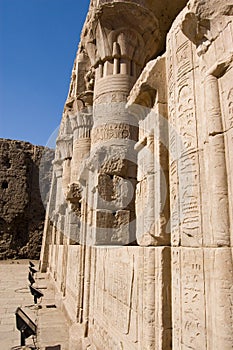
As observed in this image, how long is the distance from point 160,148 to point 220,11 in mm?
1065

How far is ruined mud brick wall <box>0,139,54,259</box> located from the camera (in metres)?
20.0

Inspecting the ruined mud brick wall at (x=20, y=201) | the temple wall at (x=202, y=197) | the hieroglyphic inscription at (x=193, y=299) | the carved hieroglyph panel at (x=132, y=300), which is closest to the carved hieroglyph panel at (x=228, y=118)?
the temple wall at (x=202, y=197)

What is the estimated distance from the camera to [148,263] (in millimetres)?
2420

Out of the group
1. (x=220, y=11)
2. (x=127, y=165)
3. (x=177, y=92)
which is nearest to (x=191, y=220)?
(x=177, y=92)

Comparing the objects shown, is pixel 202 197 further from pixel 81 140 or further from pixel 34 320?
pixel 81 140

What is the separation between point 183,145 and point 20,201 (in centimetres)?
2030

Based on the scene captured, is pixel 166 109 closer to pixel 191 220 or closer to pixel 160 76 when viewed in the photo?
pixel 160 76

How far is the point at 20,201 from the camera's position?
68.7 feet

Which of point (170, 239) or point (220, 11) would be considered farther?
point (170, 239)

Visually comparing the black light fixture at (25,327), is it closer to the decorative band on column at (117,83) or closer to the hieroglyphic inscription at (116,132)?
the hieroglyphic inscription at (116,132)

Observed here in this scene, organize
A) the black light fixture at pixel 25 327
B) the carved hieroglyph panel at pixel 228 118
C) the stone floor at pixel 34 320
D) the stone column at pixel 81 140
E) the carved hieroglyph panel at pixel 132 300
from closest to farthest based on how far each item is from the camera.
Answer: the carved hieroglyph panel at pixel 228 118 < the carved hieroglyph panel at pixel 132 300 < the black light fixture at pixel 25 327 < the stone floor at pixel 34 320 < the stone column at pixel 81 140

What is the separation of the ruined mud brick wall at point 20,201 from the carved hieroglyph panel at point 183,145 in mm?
19495

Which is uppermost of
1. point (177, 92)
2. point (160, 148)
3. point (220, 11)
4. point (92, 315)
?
point (220, 11)

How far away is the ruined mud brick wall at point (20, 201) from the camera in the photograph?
20.0m
